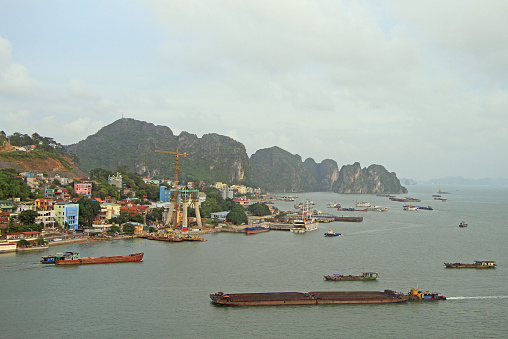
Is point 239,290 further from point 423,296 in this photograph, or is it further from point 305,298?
point 423,296

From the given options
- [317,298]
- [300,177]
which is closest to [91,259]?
[317,298]

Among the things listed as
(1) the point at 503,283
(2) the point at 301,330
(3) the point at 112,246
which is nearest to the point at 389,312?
(2) the point at 301,330

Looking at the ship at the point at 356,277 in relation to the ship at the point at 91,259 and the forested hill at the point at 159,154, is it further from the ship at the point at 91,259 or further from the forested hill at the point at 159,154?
the forested hill at the point at 159,154

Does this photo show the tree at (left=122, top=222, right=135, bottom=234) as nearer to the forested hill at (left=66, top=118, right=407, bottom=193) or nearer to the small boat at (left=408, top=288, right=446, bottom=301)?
the small boat at (left=408, top=288, right=446, bottom=301)

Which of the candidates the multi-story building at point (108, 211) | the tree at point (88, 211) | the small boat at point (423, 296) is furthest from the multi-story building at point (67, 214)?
the small boat at point (423, 296)

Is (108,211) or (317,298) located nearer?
(317,298)

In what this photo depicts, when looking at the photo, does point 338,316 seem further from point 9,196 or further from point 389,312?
point 9,196

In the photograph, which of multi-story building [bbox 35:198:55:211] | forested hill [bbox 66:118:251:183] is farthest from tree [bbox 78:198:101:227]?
forested hill [bbox 66:118:251:183]

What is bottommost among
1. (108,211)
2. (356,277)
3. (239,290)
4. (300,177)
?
(239,290)
